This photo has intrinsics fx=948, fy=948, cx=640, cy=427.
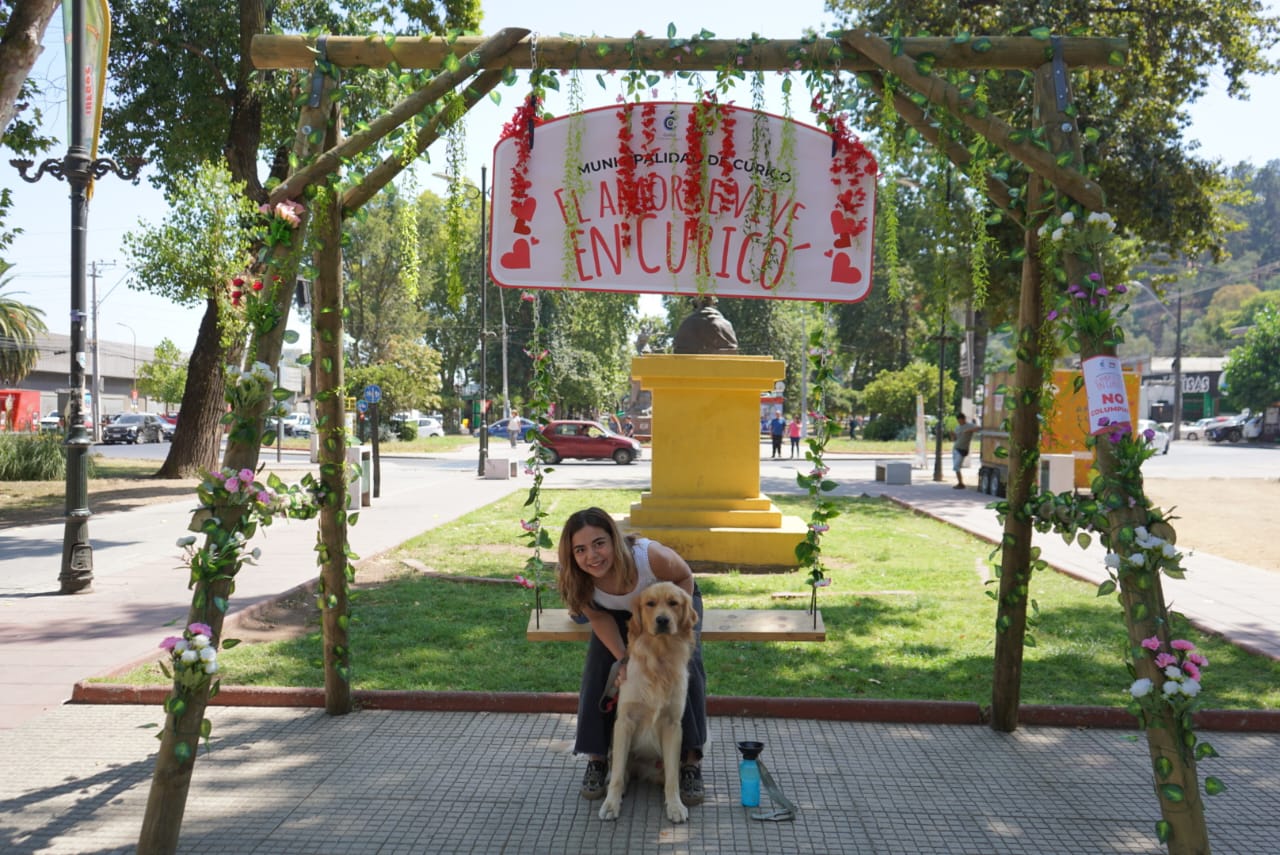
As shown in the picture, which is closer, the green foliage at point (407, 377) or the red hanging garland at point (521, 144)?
the red hanging garland at point (521, 144)

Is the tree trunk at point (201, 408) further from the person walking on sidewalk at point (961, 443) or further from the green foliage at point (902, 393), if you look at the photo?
the green foliage at point (902, 393)

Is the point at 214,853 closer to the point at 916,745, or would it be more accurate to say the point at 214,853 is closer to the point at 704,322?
the point at 916,745

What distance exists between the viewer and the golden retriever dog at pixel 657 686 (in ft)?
12.9

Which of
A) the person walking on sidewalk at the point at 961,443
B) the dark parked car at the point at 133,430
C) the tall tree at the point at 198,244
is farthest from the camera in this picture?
the dark parked car at the point at 133,430

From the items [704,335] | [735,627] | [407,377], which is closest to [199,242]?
[704,335]

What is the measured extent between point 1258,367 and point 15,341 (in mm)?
69985

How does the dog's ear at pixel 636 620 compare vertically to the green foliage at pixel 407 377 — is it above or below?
below

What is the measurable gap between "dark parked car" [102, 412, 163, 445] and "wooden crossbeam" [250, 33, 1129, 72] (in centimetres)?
4957

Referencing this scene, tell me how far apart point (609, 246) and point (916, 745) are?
3.17 m

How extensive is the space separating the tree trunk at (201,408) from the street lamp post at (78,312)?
410 inches

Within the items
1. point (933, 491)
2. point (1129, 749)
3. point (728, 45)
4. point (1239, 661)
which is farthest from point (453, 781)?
point (933, 491)

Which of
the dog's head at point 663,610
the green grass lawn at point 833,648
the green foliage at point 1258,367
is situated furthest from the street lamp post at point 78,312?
the green foliage at point 1258,367

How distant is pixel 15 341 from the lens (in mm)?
48438

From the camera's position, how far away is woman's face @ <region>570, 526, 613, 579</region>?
13.7ft
